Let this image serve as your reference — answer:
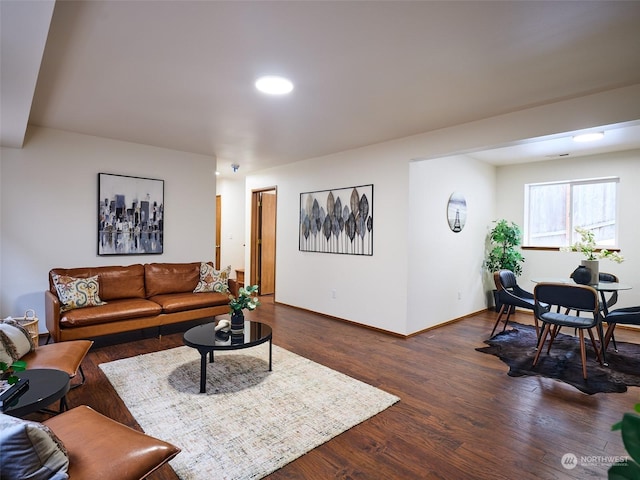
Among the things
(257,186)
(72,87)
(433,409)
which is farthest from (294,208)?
(433,409)

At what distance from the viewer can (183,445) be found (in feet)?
6.63

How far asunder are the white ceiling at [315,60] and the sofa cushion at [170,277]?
1.86 m

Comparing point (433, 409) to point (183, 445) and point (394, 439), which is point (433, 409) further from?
point (183, 445)

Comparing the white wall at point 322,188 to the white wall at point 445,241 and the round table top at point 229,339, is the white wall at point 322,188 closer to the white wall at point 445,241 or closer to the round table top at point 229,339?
the white wall at point 445,241

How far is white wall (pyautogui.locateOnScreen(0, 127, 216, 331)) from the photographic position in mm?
3727

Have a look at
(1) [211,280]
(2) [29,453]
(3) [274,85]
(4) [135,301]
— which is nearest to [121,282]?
(4) [135,301]

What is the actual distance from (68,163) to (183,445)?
144 inches

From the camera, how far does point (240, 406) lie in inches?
97.0

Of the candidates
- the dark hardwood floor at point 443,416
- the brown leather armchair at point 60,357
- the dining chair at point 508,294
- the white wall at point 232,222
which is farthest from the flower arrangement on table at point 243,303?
the white wall at point 232,222

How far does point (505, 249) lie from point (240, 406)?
16.3ft

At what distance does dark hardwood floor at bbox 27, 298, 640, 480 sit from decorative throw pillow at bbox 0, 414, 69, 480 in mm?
837

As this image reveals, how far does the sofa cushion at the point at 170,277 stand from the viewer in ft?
14.4

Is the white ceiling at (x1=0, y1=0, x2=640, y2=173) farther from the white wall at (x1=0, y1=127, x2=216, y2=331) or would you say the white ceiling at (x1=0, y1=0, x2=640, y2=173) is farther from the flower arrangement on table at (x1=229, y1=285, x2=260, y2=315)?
the flower arrangement on table at (x1=229, y1=285, x2=260, y2=315)

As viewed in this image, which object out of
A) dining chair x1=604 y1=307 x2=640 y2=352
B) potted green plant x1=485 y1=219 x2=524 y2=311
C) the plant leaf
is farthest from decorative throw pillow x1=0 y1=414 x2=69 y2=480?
potted green plant x1=485 y1=219 x2=524 y2=311
